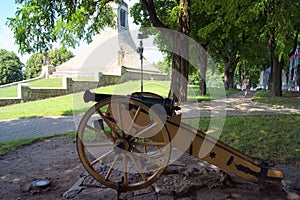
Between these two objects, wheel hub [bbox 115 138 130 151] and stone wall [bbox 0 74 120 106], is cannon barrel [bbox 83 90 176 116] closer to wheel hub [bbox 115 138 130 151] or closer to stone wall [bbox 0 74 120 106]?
wheel hub [bbox 115 138 130 151]

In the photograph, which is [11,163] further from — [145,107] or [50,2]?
[50,2]

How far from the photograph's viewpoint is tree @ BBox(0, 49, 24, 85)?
1395 inches

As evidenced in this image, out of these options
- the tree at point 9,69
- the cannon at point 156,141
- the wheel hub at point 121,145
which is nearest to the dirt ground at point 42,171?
the cannon at point 156,141

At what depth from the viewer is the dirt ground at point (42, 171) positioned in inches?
116

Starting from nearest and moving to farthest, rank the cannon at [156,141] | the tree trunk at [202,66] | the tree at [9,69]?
the cannon at [156,141]
the tree trunk at [202,66]
the tree at [9,69]

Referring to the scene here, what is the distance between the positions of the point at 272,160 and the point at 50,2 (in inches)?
255

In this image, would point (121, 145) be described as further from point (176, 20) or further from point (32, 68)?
point (32, 68)

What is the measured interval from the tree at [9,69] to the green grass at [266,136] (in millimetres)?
35284

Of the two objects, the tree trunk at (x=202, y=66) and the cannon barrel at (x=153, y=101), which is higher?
the tree trunk at (x=202, y=66)

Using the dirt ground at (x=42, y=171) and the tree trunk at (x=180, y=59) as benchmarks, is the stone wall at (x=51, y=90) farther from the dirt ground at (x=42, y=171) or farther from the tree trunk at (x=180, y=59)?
the dirt ground at (x=42, y=171)

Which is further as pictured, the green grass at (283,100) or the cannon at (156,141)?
the green grass at (283,100)

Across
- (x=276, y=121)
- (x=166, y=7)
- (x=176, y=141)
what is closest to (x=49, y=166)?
(x=176, y=141)

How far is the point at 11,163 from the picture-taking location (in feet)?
13.5

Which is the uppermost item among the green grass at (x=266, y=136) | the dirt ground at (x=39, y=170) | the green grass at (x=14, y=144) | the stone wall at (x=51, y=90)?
the stone wall at (x=51, y=90)
